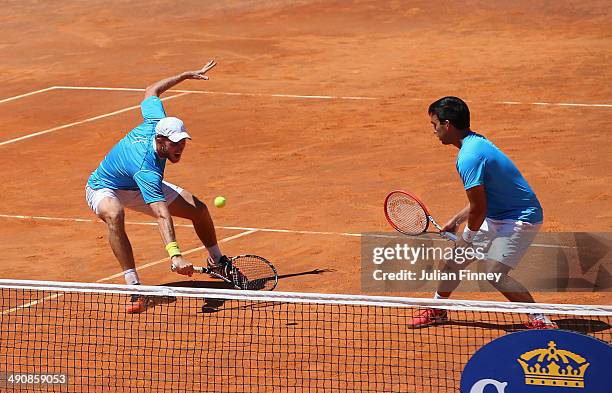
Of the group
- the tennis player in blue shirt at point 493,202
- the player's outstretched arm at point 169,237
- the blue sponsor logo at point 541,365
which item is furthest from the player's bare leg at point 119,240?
the blue sponsor logo at point 541,365

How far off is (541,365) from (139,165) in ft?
15.1

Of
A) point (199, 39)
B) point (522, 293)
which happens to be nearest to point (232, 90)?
point (199, 39)

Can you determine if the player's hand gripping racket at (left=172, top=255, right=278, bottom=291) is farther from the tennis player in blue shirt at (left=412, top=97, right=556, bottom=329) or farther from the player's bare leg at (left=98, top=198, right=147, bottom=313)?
the tennis player in blue shirt at (left=412, top=97, right=556, bottom=329)

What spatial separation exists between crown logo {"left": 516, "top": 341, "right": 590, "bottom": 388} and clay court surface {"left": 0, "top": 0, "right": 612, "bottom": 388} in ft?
10.9

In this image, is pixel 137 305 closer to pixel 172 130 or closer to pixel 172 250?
pixel 172 250

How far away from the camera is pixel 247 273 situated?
34.4 feet

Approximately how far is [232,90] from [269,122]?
2357mm

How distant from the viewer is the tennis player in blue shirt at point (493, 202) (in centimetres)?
859

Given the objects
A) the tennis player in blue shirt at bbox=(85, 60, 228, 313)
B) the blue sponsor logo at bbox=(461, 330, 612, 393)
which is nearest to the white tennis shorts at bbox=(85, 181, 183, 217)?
the tennis player in blue shirt at bbox=(85, 60, 228, 313)

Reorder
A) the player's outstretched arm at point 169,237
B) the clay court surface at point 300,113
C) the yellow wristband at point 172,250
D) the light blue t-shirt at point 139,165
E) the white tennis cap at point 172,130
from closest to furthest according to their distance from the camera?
the player's outstretched arm at point 169,237 → the yellow wristband at point 172,250 → the white tennis cap at point 172,130 → the light blue t-shirt at point 139,165 → the clay court surface at point 300,113

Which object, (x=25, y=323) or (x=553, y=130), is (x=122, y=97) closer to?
(x=553, y=130)

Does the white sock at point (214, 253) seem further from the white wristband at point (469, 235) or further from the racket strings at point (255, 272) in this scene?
the white wristband at point (469, 235)

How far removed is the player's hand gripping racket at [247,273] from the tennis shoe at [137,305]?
543 millimetres

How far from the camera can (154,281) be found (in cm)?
1083
